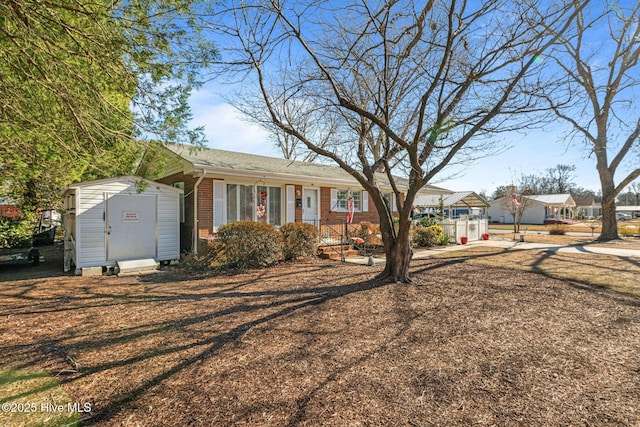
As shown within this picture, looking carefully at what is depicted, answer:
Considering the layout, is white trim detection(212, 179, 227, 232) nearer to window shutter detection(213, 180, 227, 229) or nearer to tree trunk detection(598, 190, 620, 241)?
window shutter detection(213, 180, 227, 229)

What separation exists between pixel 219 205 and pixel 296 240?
306 centimetres

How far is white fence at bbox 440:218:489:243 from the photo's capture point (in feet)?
51.3

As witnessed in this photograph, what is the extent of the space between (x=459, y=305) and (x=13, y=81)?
300 inches

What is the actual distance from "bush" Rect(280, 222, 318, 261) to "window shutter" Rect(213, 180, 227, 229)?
2330 mm

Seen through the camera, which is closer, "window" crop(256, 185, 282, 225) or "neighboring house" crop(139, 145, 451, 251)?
"neighboring house" crop(139, 145, 451, 251)

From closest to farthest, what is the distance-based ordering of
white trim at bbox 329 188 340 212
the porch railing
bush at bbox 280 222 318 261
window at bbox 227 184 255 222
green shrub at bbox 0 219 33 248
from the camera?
1. bush at bbox 280 222 318 261
2. window at bbox 227 184 255 222
3. the porch railing
4. green shrub at bbox 0 219 33 248
5. white trim at bbox 329 188 340 212

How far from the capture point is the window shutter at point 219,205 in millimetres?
10703

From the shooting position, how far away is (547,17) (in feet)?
17.4

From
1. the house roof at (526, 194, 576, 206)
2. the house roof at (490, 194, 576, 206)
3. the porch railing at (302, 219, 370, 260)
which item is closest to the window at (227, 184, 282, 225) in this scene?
the porch railing at (302, 219, 370, 260)

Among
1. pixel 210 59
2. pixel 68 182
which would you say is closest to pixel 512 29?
pixel 210 59

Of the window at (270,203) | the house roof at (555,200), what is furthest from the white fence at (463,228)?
the house roof at (555,200)

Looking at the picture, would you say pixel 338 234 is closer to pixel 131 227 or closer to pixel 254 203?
pixel 254 203

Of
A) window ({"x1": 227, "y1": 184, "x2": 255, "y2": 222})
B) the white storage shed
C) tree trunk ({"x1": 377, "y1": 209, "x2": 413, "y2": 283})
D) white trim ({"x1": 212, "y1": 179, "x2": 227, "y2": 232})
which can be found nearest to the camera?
tree trunk ({"x1": 377, "y1": 209, "x2": 413, "y2": 283})

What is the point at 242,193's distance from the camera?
11.6 meters
